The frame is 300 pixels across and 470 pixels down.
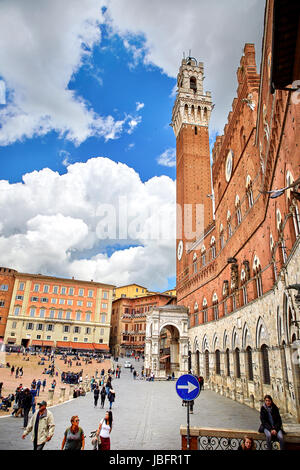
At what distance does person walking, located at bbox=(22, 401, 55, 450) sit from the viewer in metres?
6.21

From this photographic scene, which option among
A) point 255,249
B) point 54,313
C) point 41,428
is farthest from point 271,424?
point 54,313

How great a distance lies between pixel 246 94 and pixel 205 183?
27.1 m

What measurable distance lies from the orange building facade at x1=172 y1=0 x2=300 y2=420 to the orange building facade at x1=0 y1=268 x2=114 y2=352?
29.1 metres

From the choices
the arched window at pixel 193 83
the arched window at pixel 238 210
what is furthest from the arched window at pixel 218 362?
the arched window at pixel 193 83

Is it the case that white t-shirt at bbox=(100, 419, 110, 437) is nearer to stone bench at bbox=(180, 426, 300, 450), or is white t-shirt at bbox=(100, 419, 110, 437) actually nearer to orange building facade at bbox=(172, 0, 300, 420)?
stone bench at bbox=(180, 426, 300, 450)

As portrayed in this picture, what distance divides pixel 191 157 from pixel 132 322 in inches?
1506

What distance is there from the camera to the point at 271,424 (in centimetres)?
614

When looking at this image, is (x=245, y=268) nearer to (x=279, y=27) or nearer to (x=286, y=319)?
(x=286, y=319)

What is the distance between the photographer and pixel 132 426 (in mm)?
11195

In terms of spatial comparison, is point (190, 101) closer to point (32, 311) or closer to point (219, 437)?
point (32, 311)

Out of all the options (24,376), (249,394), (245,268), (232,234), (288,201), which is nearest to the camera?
(288,201)

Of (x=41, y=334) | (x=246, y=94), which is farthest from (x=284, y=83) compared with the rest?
(x=41, y=334)

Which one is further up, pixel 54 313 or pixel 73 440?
pixel 54 313

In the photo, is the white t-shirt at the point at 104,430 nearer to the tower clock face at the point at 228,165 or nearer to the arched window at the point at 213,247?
the tower clock face at the point at 228,165
